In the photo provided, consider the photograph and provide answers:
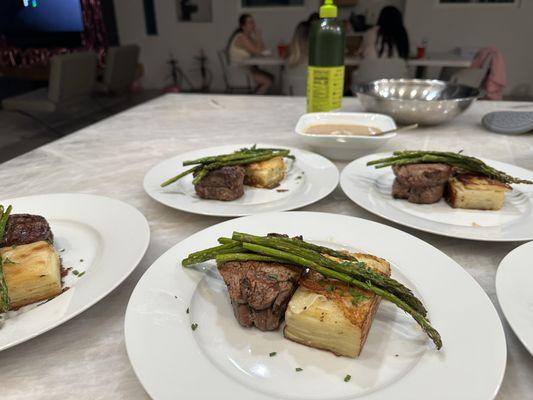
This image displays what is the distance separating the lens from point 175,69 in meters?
11.6

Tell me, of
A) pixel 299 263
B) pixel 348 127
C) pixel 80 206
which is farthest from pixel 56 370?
pixel 348 127

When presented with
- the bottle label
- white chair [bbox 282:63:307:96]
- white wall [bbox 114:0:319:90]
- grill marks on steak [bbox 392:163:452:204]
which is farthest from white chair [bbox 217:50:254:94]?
grill marks on steak [bbox 392:163:452:204]

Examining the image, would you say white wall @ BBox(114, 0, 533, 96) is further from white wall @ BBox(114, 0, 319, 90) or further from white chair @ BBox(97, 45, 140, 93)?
white chair @ BBox(97, 45, 140, 93)

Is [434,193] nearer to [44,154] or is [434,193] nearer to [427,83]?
[427,83]

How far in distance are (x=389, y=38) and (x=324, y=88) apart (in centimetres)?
552

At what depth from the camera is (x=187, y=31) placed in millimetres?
11172

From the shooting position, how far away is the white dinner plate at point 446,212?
1.23m

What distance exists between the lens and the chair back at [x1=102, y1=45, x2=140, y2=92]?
805 cm

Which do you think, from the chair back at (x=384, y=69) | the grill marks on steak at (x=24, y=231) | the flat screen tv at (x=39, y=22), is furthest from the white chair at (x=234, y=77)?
the grill marks on steak at (x=24, y=231)

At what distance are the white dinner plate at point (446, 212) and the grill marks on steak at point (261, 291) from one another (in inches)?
21.1

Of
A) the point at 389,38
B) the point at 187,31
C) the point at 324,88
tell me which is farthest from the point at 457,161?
the point at 187,31

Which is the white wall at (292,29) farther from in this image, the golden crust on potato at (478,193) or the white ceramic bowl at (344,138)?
the golden crust on potato at (478,193)

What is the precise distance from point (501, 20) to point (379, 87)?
346 inches

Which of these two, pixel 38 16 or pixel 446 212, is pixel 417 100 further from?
pixel 38 16
